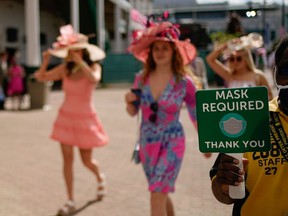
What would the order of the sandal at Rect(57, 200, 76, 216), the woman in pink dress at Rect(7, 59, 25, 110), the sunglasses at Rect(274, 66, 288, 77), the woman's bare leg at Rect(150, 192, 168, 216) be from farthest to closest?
the woman in pink dress at Rect(7, 59, 25, 110), the sandal at Rect(57, 200, 76, 216), the woman's bare leg at Rect(150, 192, 168, 216), the sunglasses at Rect(274, 66, 288, 77)

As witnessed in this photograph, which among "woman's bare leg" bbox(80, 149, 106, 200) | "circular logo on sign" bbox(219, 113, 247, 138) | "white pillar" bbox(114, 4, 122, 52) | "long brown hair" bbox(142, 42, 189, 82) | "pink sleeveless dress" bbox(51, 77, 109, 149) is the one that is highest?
"white pillar" bbox(114, 4, 122, 52)

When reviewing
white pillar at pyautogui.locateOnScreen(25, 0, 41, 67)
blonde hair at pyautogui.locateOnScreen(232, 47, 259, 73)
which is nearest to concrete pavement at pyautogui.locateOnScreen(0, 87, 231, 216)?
blonde hair at pyautogui.locateOnScreen(232, 47, 259, 73)

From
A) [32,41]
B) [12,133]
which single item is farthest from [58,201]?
[32,41]

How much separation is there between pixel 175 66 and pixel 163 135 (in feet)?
2.03

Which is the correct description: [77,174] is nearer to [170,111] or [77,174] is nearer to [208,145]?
[170,111]

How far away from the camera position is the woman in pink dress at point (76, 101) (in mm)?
5492

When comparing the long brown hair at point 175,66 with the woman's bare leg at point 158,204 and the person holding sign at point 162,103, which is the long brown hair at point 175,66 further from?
the woman's bare leg at point 158,204

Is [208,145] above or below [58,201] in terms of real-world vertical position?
above

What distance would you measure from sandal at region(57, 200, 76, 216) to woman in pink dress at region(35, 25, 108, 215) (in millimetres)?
155

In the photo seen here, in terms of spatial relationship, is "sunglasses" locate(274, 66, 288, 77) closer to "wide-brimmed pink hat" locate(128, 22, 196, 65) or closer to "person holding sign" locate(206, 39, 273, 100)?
"wide-brimmed pink hat" locate(128, 22, 196, 65)

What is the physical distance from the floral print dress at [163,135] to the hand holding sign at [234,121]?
219cm

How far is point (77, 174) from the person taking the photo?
7035 mm

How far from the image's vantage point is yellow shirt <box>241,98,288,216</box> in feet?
6.50

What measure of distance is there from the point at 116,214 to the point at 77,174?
1.98 meters
